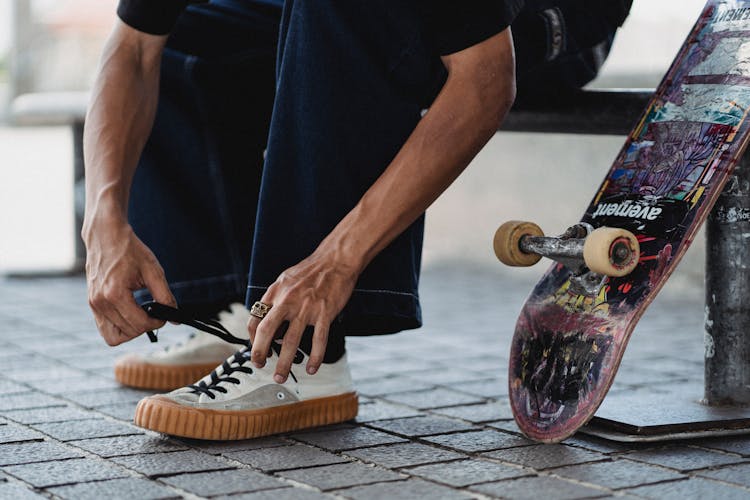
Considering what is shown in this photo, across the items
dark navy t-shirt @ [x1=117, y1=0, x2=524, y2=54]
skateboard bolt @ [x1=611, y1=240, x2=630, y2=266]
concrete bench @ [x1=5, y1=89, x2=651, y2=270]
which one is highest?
dark navy t-shirt @ [x1=117, y1=0, x2=524, y2=54]

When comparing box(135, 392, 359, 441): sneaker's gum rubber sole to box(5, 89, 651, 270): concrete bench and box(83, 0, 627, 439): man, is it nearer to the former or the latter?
box(83, 0, 627, 439): man

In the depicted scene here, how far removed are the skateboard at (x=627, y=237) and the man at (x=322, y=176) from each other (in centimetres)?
24

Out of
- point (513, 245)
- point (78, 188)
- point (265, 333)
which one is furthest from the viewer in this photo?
point (78, 188)

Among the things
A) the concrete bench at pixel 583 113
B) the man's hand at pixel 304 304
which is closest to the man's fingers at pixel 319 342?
the man's hand at pixel 304 304

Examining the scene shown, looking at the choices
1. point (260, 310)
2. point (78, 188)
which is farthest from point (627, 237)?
point (78, 188)

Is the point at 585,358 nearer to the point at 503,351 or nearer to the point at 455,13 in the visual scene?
the point at 455,13

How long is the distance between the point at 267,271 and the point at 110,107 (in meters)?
0.55

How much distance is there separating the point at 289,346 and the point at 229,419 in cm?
24

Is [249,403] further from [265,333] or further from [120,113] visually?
[120,113]

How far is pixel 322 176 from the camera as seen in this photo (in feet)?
5.91

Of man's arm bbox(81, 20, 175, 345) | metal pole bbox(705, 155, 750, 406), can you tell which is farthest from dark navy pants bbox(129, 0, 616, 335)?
metal pole bbox(705, 155, 750, 406)

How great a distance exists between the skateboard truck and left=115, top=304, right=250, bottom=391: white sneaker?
0.70 metres

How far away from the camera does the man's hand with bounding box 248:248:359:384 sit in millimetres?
1670

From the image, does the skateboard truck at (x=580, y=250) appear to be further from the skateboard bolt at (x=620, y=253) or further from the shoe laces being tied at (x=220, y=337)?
the shoe laces being tied at (x=220, y=337)
